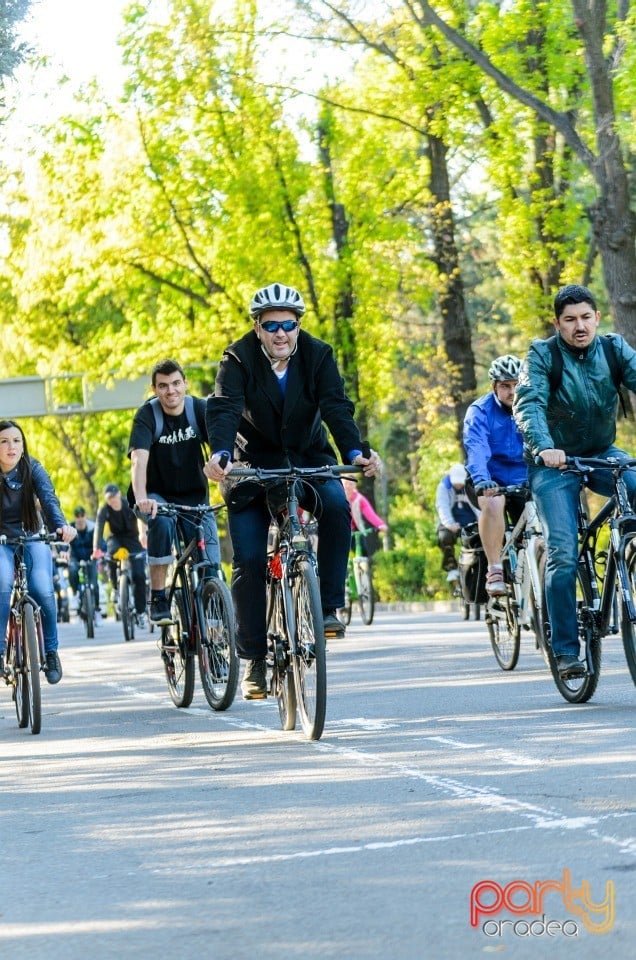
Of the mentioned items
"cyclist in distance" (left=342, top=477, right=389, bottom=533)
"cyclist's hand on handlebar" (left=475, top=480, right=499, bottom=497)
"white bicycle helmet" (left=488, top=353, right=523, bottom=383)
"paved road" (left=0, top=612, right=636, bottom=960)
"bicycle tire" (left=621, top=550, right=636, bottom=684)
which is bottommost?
"paved road" (left=0, top=612, right=636, bottom=960)

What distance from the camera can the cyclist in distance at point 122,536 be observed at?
23.0m

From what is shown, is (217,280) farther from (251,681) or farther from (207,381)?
(251,681)

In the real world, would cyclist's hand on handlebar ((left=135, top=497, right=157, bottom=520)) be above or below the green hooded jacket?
below

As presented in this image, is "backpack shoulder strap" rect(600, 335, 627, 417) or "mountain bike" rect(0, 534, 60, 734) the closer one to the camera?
"backpack shoulder strap" rect(600, 335, 627, 417)

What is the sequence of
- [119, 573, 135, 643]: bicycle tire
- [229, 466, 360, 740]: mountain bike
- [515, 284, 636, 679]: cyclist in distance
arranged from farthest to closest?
[119, 573, 135, 643]: bicycle tire, [515, 284, 636, 679]: cyclist in distance, [229, 466, 360, 740]: mountain bike

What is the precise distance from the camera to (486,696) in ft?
33.6

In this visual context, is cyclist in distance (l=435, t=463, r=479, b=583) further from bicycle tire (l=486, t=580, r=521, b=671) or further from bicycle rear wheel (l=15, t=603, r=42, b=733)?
bicycle rear wheel (l=15, t=603, r=42, b=733)

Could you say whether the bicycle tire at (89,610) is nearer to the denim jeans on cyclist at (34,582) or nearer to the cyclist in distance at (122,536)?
the cyclist in distance at (122,536)

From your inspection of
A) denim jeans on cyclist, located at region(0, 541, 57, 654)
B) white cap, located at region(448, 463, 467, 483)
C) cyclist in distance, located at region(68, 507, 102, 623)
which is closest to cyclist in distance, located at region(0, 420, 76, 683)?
denim jeans on cyclist, located at region(0, 541, 57, 654)

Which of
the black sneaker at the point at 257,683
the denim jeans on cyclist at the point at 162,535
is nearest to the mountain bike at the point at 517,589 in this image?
the black sneaker at the point at 257,683

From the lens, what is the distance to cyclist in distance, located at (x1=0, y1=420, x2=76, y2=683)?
10977 mm

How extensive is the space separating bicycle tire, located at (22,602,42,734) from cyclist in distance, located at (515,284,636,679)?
10.3 ft

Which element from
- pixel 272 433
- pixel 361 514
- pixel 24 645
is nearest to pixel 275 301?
pixel 272 433

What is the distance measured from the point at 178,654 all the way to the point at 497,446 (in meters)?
2.49
